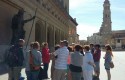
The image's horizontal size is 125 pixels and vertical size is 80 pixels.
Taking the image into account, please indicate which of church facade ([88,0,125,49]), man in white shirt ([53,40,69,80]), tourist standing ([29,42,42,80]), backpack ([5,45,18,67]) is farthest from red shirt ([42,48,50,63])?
church facade ([88,0,125,49])

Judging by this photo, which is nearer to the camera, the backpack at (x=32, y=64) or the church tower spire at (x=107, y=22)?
the backpack at (x=32, y=64)

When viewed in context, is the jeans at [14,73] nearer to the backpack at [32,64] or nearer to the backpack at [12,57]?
the backpack at [12,57]

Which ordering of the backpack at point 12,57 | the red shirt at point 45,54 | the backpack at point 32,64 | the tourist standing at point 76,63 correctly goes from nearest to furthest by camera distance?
the backpack at point 12,57
the tourist standing at point 76,63
the backpack at point 32,64
the red shirt at point 45,54

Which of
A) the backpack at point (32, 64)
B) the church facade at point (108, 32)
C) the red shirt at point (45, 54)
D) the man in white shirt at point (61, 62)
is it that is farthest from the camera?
the church facade at point (108, 32)

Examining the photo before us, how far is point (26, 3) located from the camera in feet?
83.4

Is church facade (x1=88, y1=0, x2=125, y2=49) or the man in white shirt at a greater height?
church facade (x1=88, y1=0, x2=125, y2=49)

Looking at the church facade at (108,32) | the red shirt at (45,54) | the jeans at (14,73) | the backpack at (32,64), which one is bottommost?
the jeans at (14,73)

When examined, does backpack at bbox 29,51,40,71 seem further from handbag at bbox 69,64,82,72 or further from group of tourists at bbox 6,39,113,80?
handbag at bbox 69,64,82,72

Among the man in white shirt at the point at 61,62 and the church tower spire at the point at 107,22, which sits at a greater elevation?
the church tower spire at the point at 107,22

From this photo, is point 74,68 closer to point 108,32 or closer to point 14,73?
point 14,73

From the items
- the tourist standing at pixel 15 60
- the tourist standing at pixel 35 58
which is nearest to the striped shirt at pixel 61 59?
the tourist standing at pixel 35 58

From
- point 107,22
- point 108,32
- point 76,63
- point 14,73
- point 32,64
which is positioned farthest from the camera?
point 108,32

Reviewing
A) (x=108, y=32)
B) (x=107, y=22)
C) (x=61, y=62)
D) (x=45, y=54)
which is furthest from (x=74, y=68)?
(x=108, y=32)

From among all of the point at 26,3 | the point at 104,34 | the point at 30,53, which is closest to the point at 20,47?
the point at 30,53
